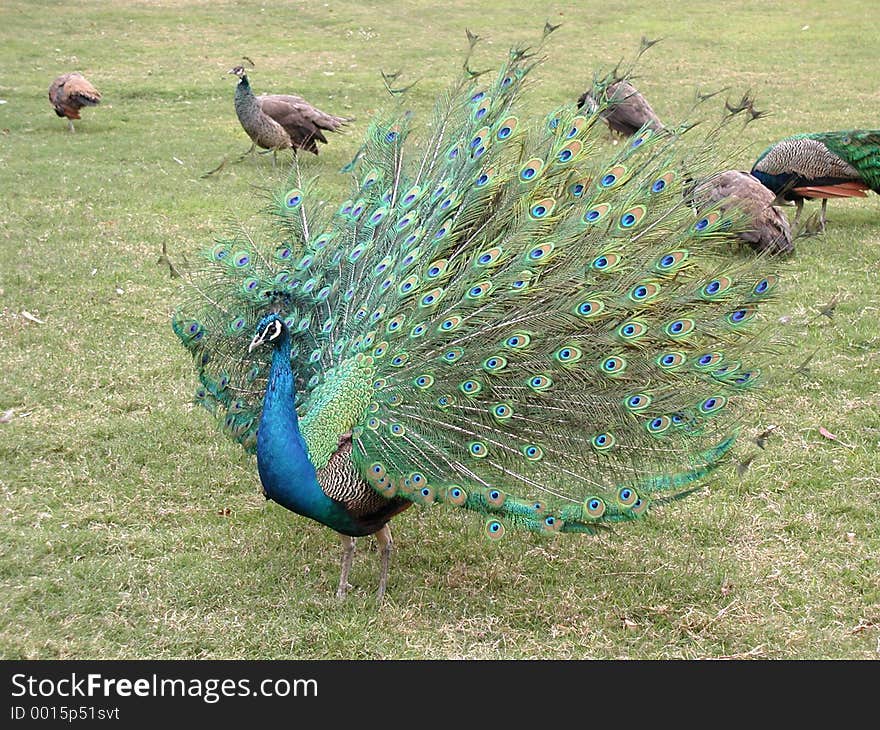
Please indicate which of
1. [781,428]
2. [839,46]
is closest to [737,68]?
[839,46]

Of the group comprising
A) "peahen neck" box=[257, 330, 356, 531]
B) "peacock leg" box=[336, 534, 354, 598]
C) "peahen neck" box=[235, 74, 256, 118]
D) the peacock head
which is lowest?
"peacock leg" box=[336, 534, 354, 598]

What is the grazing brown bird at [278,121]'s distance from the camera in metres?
11.2

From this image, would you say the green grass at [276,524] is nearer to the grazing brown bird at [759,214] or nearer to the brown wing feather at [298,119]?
the grazing brown bird at [759,214]

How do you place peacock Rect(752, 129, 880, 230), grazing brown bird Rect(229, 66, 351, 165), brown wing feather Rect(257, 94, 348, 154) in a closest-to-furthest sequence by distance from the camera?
1. peacock Rect(752, 129, 880, 230)
2. grazing brown bird Rect(229, 66, 351, 165)
3. brown wing feather Rect(257, 94, 348, 154)

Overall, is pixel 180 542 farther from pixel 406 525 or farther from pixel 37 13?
pixel 37 13

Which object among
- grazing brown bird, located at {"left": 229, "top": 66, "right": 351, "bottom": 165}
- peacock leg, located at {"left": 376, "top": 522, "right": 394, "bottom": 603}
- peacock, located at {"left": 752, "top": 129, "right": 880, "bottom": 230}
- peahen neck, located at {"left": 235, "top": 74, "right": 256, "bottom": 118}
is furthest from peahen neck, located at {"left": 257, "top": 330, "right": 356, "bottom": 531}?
peahen neck, located at {"left": 235, "top": 74, "right": 256, "bottom": 118}

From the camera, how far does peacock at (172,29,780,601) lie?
3918 millimetres

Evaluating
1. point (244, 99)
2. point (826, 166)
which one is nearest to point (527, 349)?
point (826, 166)

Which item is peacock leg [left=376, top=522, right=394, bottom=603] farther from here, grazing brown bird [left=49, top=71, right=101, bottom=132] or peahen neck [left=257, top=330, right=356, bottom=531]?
grazing brown bird [left=49, top=71, right=101, bottom=132]

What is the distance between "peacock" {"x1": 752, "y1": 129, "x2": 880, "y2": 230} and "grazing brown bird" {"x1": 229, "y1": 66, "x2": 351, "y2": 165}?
5041mm

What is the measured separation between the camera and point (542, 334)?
4.01m

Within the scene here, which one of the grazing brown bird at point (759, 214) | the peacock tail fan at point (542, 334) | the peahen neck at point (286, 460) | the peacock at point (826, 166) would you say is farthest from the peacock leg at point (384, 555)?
the peacock at point (826, 166)

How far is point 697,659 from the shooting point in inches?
161

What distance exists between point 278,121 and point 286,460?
836 centimetres
